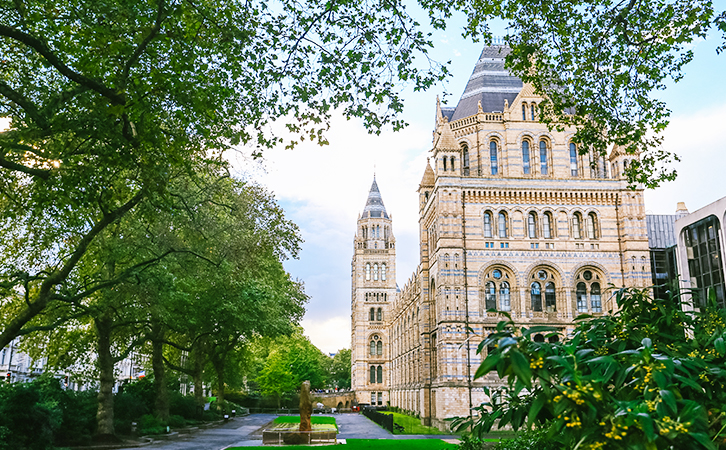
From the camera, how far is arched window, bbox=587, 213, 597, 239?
40125 mm

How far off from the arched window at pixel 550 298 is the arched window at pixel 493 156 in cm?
854

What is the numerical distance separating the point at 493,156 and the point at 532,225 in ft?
18.4

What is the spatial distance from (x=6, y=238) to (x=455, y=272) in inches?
1003

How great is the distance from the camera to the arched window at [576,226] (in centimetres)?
4016

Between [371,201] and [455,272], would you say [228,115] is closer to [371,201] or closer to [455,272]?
[455,272]

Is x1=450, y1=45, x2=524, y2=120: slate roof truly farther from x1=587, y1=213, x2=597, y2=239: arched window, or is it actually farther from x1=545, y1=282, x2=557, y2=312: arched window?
x1=545, y1=282, x2=557, y2=312: arched window

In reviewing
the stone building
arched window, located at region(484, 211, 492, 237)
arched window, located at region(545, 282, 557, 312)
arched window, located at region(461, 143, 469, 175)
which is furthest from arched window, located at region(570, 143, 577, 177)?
arched window, located at region(545, 282, 557, 312)

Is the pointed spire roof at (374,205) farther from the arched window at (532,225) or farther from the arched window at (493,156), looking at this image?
the arched window at (532,225)

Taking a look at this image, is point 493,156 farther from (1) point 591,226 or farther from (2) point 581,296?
(2) point 581,296

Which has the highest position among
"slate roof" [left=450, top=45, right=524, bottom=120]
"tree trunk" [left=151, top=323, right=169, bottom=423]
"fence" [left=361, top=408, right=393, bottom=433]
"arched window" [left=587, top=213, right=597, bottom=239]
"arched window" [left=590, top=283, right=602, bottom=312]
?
"slate roof" [left=450, top=45, right=524, bottom=120]

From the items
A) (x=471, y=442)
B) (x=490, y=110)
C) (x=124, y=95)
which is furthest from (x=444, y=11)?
(x=490, y=110)

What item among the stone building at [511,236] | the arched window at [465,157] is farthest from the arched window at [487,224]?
the arched window at [465,157]

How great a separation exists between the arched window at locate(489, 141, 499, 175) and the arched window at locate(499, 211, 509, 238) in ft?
10.5

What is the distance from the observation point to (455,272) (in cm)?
3872
